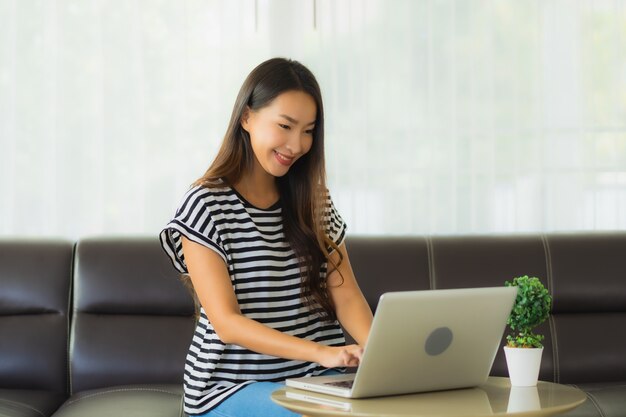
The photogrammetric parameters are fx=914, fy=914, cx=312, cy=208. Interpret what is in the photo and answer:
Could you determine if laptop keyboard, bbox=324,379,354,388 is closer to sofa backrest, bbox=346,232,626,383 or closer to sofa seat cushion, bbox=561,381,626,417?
sofa seat cushion, bbox=561,381,626,417

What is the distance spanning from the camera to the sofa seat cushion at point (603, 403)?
8.64ft

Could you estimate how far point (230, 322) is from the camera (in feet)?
6.05

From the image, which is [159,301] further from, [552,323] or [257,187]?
[552,323]

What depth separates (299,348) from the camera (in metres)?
1.74

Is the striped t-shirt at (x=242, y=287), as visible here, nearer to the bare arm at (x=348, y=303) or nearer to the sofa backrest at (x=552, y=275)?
the bare arm at (x=348, y=303)

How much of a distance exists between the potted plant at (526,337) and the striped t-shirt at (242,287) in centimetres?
42

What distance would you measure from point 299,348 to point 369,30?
6.58 ft

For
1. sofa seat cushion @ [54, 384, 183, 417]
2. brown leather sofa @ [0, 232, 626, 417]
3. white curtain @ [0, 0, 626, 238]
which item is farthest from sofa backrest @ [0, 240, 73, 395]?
white curtain @ [0, 0, 626, 238]

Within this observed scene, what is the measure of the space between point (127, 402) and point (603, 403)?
1.39 meters

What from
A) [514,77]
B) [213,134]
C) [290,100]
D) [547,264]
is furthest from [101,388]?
[514,77]

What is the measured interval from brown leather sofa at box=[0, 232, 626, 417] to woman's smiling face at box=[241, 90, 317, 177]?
1024 mm

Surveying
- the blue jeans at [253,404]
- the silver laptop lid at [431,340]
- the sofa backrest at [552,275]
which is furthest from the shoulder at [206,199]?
the sofa backrest at [552,275]

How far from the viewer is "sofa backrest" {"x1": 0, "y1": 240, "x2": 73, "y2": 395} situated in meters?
2.88

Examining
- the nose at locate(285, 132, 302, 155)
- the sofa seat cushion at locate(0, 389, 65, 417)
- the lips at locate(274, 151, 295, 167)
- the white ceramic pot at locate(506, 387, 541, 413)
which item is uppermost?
the nose at locate(285, 132, 302, 155)
